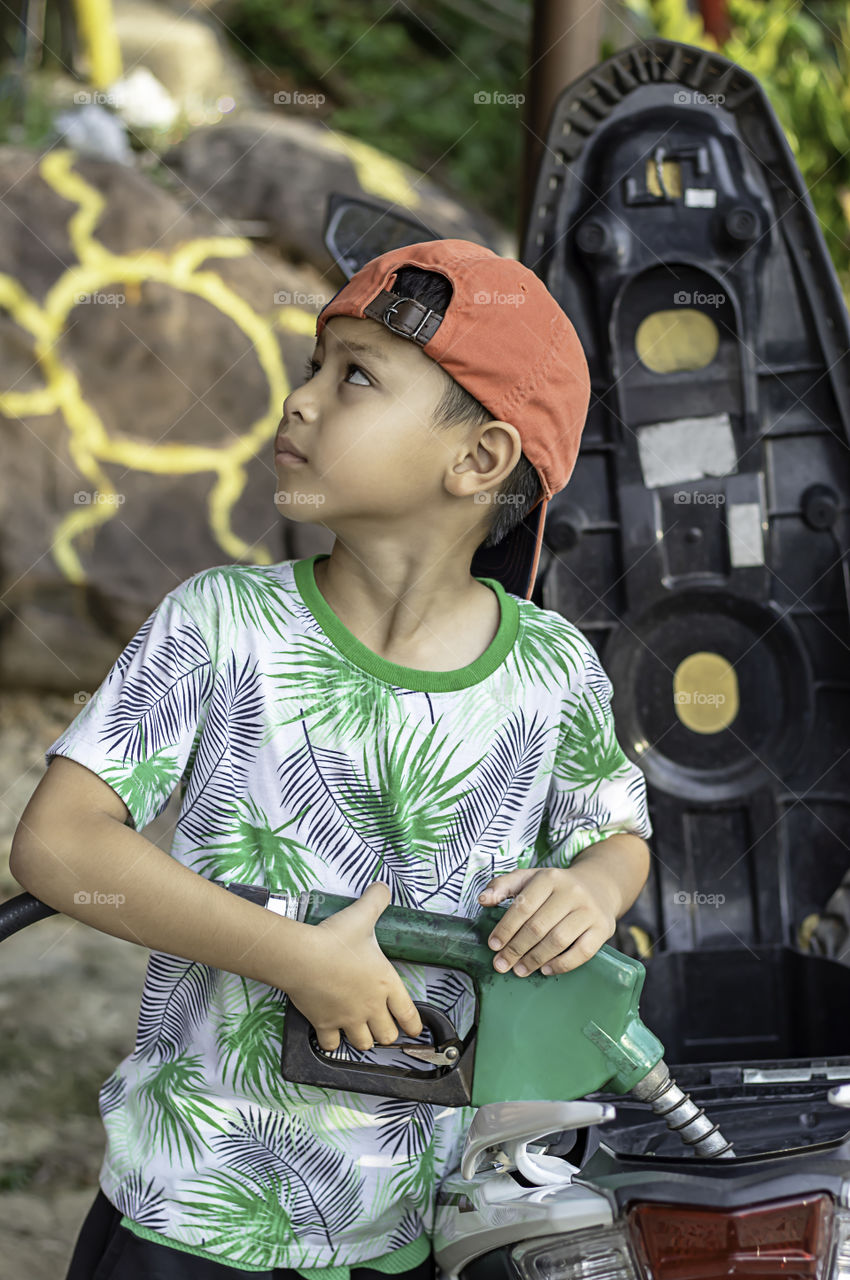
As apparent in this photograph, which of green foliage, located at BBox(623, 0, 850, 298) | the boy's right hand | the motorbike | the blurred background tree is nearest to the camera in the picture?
the boy's right hand

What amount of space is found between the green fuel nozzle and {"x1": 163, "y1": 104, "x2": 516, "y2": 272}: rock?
5.07 metres

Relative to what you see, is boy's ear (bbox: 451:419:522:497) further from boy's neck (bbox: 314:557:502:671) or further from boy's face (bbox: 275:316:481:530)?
boy's neck (bbox: 314:557:502:671)

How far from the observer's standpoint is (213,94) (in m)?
8.09

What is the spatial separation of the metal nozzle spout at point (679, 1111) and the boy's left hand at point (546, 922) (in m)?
0.13

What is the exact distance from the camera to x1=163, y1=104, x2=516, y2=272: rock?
6016 mm

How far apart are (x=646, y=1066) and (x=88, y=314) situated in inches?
195

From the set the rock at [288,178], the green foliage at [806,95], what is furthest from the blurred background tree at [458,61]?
the rock at [288,178]

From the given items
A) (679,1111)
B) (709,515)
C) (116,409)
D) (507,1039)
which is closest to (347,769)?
(507,1039)

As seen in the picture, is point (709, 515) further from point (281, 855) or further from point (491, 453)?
point (281, 855)

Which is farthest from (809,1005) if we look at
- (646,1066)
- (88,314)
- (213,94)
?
(213,94)

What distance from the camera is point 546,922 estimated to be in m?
1.23

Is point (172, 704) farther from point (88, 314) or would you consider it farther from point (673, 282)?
point (88, 314)

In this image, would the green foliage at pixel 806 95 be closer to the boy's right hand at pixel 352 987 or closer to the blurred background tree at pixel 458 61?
the blurred background tree at pixel 458 61

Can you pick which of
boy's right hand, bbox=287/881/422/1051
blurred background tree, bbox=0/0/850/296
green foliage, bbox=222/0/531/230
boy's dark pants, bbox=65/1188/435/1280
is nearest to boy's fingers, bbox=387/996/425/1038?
boy's right hand, bbox=287/881/422/1051
